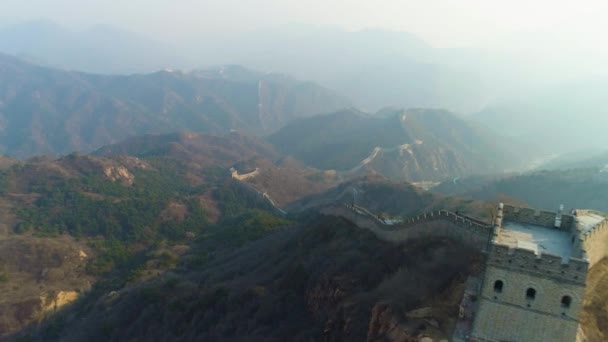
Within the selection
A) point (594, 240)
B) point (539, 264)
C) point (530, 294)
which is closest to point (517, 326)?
point (530, 294)

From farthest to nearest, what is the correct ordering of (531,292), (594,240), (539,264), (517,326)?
1. (594,240)
2. (517,326)
3. (531,292)
4. (539,264)

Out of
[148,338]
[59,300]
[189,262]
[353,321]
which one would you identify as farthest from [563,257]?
[59,300]

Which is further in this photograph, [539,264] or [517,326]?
[517,326]

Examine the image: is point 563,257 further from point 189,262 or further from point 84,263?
point 84,263

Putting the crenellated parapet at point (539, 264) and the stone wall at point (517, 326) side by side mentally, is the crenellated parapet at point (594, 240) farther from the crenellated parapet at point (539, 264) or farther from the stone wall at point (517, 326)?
the stone wall at point (517, 326)

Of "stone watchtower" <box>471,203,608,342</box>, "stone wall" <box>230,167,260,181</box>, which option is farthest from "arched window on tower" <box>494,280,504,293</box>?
"stone wall" <box>230,167,260,181</box>

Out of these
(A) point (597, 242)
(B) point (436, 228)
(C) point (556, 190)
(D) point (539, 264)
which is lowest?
(B) point (436, 228)

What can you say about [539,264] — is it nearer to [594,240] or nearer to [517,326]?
[517,326]
